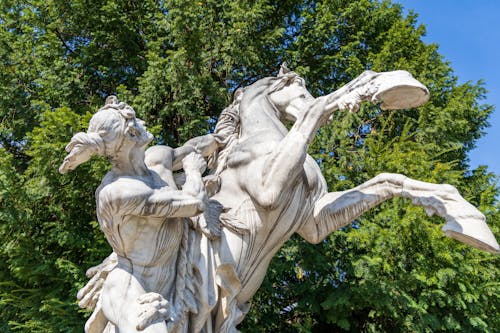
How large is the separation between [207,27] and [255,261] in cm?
730

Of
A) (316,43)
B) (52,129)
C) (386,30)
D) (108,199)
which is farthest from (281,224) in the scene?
(386,30)

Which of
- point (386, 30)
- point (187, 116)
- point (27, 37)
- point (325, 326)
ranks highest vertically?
point (386, 30)

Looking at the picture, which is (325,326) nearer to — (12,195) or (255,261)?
(12,195)

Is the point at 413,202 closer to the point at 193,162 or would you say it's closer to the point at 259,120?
the point at 259,120

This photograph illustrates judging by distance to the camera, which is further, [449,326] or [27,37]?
[27,37]

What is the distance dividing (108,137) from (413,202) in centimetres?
189

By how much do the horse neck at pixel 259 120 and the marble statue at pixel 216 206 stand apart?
0.4 inches

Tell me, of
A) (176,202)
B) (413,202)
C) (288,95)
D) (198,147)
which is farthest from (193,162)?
(413,202)

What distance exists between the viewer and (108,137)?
10.4 ft

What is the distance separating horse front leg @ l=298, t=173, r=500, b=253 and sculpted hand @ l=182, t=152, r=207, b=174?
31.5 inches

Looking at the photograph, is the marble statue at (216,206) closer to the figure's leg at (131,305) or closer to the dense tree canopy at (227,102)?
the figure's leg at (131,305)

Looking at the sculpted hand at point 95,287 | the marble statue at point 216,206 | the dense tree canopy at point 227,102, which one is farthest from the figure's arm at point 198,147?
the dense tree canopy at point 227,102

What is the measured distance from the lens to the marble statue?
3.14 m

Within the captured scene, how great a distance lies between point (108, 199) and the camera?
10.2 ft
